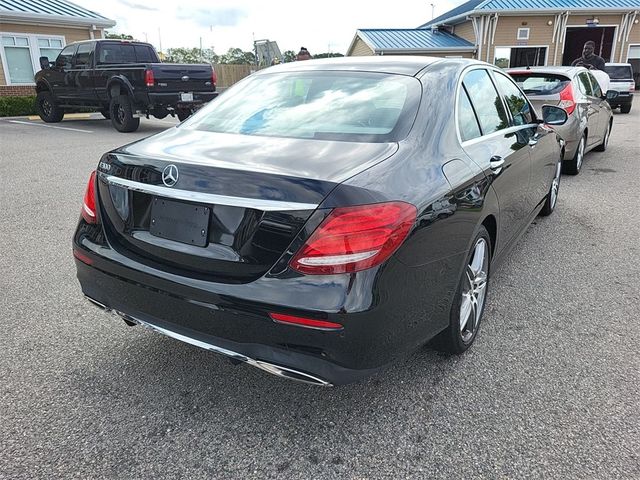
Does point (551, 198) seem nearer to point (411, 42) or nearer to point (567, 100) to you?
point (567, 100)

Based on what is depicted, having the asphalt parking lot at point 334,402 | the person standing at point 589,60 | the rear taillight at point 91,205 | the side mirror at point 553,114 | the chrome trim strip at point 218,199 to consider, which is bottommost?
the asphalt parking lot at point 334,402

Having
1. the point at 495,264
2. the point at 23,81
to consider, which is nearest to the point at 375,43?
the point at 23,81

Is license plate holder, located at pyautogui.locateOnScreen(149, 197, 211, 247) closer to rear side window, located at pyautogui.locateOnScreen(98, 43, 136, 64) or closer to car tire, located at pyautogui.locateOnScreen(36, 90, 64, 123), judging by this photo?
rear side window, located at pyautogui.locateOnScreen(98, 43, 136, 64)

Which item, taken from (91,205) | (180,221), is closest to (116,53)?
(91,205)

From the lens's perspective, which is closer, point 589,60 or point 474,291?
point 474,291

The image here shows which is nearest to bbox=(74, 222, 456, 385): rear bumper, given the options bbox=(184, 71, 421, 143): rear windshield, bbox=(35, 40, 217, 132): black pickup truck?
bbox=(184, 71, 421, 143): rear windshield

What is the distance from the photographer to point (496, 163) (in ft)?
10.0

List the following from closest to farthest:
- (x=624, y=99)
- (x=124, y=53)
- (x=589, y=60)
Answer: (x=589, y=60)
(x=124, y=53)
(x=624, y=99)

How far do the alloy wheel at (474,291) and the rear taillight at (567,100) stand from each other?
195 inches

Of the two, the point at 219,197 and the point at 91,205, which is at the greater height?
the point at 219,197

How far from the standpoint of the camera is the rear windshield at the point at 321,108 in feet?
8.46

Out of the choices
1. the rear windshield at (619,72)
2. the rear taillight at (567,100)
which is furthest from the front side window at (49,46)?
the rear windshield at (619,72)

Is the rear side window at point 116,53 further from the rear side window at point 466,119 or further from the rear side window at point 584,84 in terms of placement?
the rear side window at point 466,119

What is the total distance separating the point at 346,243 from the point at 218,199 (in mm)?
559
